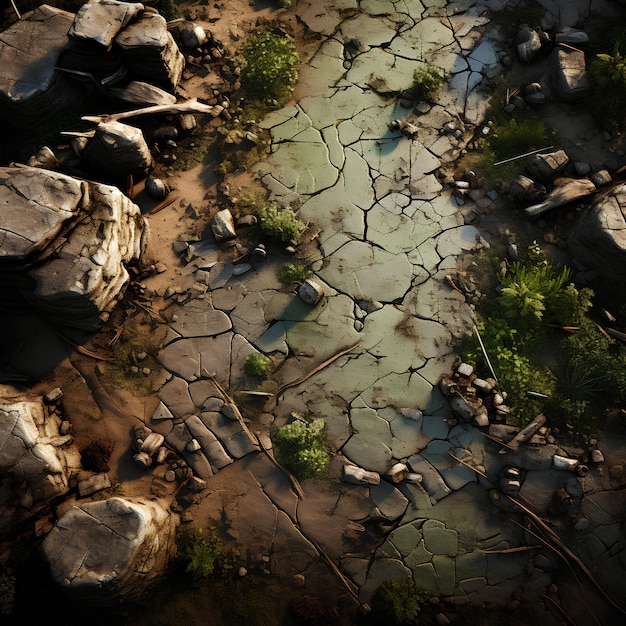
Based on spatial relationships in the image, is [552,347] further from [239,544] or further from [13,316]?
[13,316]

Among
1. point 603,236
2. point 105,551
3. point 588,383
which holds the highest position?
point 603,236

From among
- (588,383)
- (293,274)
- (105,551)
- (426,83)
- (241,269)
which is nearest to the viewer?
(105,551)

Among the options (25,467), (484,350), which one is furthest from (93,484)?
(484,350)

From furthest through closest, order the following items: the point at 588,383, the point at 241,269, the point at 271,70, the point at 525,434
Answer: the point at 271,70 → the point at 241,269 → the point at 588,383 → the point at 525,434

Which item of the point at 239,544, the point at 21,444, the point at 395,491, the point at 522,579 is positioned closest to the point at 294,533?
the point at 239,544

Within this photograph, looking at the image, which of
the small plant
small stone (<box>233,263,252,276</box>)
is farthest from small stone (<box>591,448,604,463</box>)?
small stone (<box>233,263,252,276</box>)

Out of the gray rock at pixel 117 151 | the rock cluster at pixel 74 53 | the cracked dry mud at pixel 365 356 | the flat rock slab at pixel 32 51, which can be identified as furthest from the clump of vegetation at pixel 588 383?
the flat rock slab at pixel 32 51

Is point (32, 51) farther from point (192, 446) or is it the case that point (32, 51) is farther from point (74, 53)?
point (192, 446)
